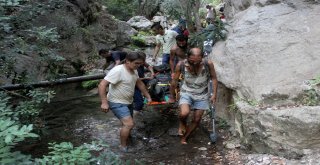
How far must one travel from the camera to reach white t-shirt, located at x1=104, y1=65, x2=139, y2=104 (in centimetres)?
565

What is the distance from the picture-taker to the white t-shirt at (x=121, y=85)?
5.65m

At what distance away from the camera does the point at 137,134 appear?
6809mm

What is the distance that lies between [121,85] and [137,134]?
1434mm

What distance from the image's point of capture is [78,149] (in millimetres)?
2574

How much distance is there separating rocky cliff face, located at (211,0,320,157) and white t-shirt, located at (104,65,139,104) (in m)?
1.74

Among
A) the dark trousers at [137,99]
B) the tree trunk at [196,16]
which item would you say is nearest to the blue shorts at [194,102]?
the dark trousers at [137,99]

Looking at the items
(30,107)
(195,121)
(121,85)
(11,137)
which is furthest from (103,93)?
(11,137)

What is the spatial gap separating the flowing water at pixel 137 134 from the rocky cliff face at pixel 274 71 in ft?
2.71

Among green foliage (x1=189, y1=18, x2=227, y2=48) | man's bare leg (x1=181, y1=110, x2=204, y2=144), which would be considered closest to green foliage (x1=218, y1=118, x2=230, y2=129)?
man's bare leg (x1=181, y1=110, x2=204, y2=144)

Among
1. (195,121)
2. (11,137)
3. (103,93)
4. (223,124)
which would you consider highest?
(11,137)

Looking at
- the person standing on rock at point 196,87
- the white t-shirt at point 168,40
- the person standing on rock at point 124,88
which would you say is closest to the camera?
the person standing on rock at point 124,88

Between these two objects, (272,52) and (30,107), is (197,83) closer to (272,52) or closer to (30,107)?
(272,52)

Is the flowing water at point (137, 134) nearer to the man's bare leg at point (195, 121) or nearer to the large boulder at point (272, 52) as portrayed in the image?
the man's bare leg at point (195, 121)

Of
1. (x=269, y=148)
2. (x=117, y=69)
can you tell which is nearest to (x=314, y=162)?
(x=269, y=148)
